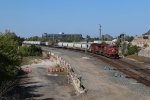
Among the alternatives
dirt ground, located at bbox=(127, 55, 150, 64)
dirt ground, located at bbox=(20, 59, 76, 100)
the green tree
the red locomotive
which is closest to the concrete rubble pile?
dirt ground, located at bbox=(127, 55, 150, 64)

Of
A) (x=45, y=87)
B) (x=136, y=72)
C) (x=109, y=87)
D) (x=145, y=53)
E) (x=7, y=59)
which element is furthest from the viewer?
(x=145, y=53)

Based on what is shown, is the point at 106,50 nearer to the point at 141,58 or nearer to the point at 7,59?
the point at 141,58

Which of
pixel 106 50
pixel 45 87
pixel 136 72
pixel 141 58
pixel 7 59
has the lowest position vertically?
pixel 45 87

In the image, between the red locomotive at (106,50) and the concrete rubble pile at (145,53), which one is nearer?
the red locomotive at (106,50)

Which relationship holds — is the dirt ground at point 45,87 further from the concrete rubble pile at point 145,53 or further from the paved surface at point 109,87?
the concrete rubble pile at point 145,53

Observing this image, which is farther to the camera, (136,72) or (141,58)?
(141,58)

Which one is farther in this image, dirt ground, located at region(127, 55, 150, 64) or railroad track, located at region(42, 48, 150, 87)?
dirt ground, located at region(127, 55, 150, 64)

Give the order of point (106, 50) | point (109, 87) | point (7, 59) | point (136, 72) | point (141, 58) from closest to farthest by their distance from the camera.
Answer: point (109, 87)
point (7, 59)
point (136, 72)
point (141, 58)
point (106, 50)

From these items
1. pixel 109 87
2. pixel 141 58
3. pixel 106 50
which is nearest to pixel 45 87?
pixel 109 87

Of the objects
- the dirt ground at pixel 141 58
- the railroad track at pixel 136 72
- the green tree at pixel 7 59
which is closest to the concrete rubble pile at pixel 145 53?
the dirt ground at pixel 141 58

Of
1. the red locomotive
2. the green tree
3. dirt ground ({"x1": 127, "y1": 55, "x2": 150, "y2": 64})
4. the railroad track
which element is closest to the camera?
the green tree

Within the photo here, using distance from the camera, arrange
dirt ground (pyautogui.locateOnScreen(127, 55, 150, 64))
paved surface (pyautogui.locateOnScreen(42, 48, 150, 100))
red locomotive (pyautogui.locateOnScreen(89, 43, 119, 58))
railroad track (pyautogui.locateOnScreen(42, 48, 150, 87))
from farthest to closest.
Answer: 1. red locomotive (pyautogui.locateOnScreen(89, 43, 119, 58))
2. dirt ground (pyautogui.locateOnScreen(127, 55, 150, 64))
3. railroad track (pyautogui.locateOnScreen(42, 48, 150, 87))
4. paved surface (pyautogui.locateOnScreen(42, 48, 150, 100))

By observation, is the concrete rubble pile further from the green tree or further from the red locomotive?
the green tree

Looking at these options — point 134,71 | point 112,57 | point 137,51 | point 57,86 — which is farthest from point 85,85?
point 137,51
